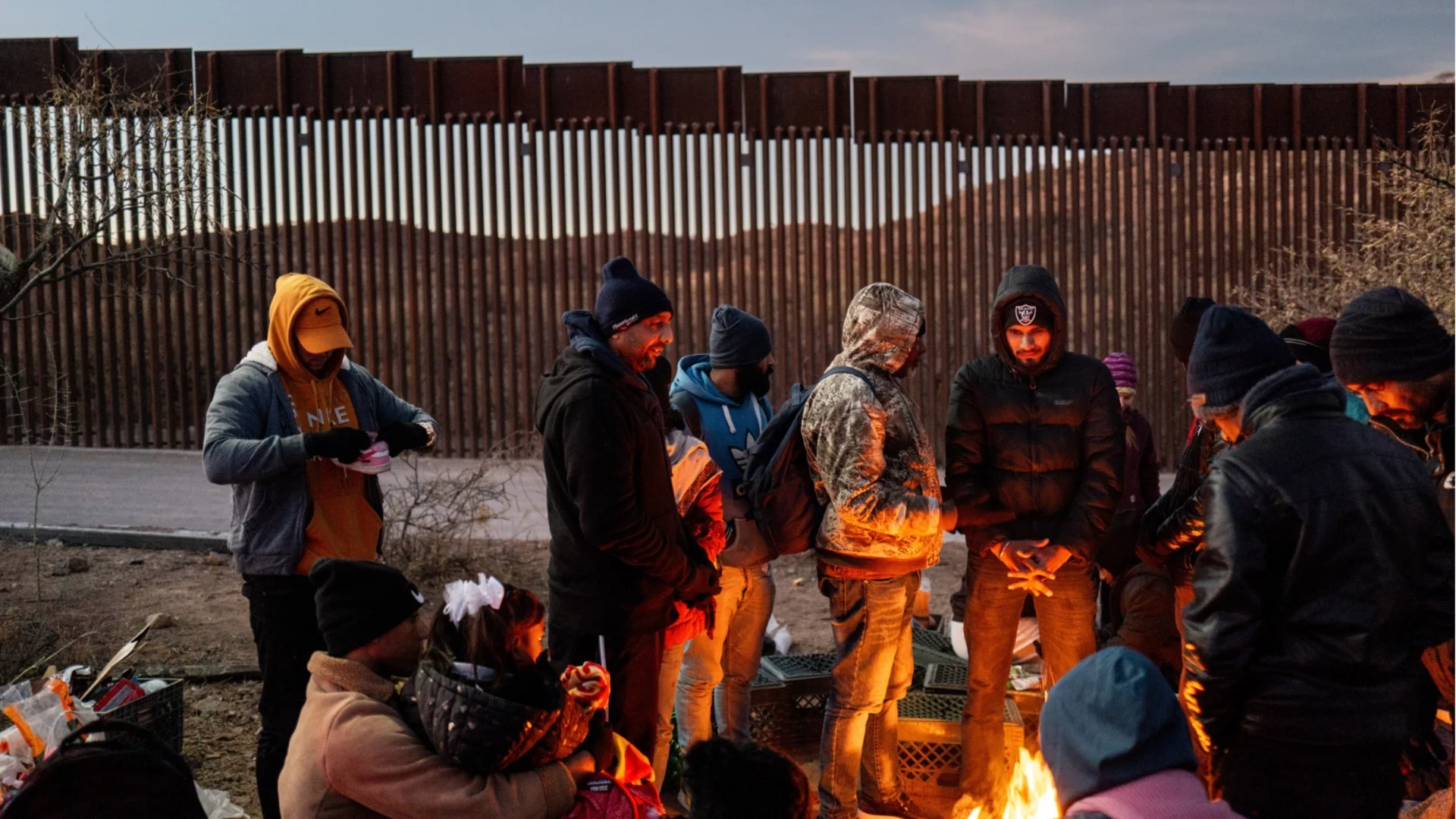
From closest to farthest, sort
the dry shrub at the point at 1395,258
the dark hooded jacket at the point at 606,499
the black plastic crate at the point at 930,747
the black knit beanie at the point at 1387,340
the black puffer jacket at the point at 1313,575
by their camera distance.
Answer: the black puffer jacket at the point at 1313,575 → the black knit beanie at the point at 1387,340 → the dark hooded jacket at the point at 606,499 → the black plastic crate at the point at 930,747 → the dry shrub at the point at 1395,258

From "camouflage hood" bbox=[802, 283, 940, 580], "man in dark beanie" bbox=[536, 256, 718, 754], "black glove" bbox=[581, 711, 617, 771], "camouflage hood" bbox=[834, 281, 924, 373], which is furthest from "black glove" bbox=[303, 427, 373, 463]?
"camouflage hood" bbox=[834, 281, 924, 373]

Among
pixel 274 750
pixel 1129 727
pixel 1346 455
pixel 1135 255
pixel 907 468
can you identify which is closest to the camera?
pixel 1129 727

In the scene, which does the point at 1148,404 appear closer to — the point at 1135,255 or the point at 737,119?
the point at 1135,255

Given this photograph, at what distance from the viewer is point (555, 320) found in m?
12.9

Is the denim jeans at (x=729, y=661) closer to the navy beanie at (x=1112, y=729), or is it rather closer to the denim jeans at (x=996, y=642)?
the denim jeans at (x=996, y=642)

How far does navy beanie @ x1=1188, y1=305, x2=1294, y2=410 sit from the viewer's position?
319 centimetres

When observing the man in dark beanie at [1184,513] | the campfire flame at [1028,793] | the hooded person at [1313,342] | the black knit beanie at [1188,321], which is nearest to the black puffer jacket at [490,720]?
the campfire flame at [1028,793]

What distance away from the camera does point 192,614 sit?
24.3ft

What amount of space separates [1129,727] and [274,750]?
293 cm

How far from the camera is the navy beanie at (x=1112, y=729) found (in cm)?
212

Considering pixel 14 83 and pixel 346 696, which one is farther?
pixel 14 83

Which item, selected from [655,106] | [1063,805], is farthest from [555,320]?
Result: [1063,805]

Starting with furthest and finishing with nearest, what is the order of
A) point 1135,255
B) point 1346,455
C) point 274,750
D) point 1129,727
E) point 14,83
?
point 1135,255 < point 14,83 < point 274,750 < point 1346,455 < point 1129,727

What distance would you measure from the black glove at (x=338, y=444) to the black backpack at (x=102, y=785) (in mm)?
1646
